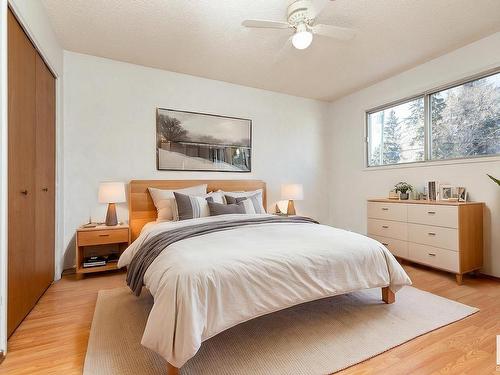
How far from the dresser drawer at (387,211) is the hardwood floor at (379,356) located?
3.35ft

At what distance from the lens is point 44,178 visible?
7.72 ft

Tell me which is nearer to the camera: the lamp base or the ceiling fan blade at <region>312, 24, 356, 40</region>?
the ceiling fan blade at <region>312, 24, 356, 40</region>

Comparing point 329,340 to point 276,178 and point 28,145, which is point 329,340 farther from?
point 276,178

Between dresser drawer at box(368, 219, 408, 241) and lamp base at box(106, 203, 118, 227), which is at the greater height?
lamp base at box(106, 203, 118, 227)

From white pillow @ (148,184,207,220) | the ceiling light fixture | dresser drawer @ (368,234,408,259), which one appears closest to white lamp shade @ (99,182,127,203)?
white pillow @ (148,184,207,220)

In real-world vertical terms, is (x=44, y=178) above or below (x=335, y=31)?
below

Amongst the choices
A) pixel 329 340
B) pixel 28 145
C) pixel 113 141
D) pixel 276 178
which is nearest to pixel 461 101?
pixel 276 178

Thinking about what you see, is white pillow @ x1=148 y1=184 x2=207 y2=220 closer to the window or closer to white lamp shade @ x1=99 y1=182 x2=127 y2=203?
white lamp shade @ x1=99 y1=182 x2=127 y2=203

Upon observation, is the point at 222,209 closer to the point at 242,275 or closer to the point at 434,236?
the point at 242,275

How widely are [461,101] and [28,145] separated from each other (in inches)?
171

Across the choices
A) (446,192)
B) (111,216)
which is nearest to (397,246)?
(446,192)

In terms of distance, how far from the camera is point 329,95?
4.45 m

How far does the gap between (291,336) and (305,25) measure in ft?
7.86

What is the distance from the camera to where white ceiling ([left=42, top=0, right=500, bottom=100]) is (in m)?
2.24
